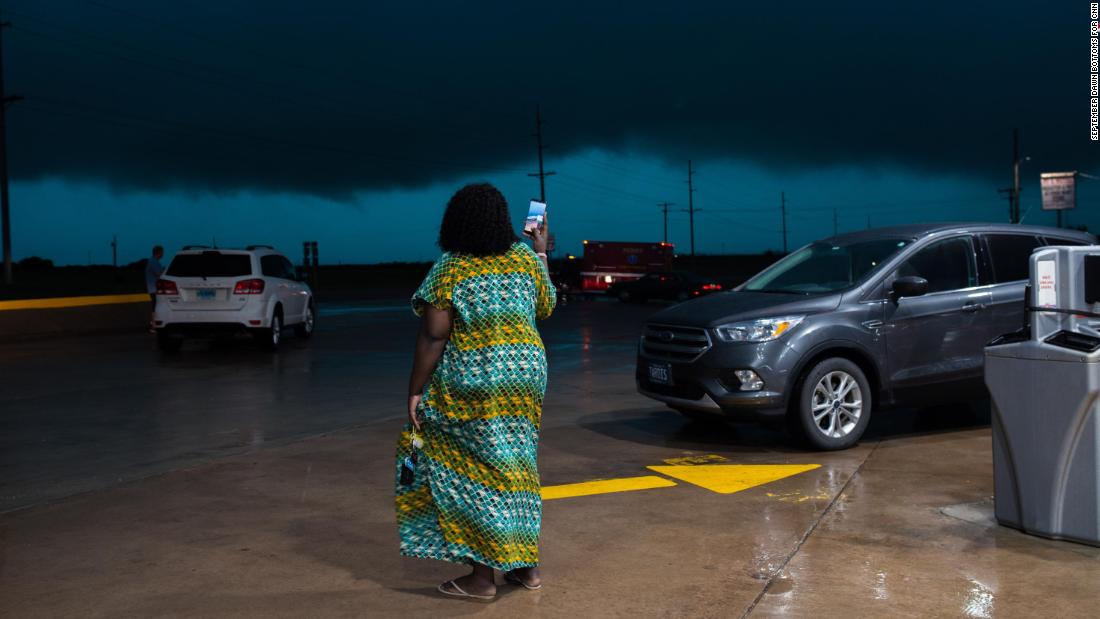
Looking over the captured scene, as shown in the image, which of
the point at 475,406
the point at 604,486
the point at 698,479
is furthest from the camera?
the point at 698,479

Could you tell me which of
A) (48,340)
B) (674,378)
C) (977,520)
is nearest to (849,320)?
(674,378)

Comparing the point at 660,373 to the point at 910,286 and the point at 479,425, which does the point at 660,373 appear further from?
the point at 479,425

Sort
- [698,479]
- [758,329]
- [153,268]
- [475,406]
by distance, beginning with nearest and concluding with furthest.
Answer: [475,406] < [698,479] < [758,329] < [153,268]

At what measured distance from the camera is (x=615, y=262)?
47531 mm

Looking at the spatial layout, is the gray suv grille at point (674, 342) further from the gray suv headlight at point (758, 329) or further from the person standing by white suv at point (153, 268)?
the person standing by white suv at point (153, 268)

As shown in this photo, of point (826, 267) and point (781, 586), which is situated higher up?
point (826, 267)

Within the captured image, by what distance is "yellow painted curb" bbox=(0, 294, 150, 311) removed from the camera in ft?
74.5

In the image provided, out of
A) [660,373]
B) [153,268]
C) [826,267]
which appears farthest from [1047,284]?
[153,268]

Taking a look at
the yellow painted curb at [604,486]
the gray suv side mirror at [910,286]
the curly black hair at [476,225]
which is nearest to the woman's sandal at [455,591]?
the curly black hair at [476,225]

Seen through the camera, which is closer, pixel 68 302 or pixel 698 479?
pixel 698 479

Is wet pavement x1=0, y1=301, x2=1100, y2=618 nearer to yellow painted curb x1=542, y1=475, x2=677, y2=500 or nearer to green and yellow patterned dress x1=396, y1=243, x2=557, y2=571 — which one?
yellow painted curb x1=542, y1=475, x2=677, y2=500

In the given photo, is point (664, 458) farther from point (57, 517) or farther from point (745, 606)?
point (57, 517)

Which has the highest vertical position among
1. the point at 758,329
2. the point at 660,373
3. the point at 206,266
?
the point at 206,266

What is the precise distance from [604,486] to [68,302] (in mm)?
20506
